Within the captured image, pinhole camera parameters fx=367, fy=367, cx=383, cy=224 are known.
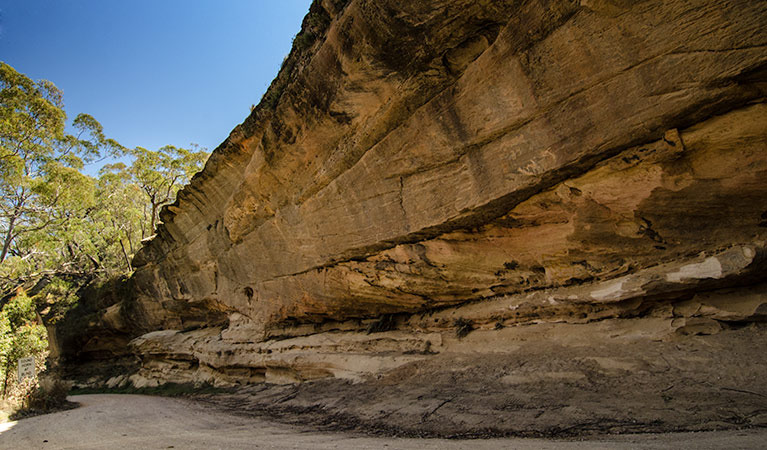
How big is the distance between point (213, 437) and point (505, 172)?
638 centimetres

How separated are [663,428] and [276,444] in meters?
4.77

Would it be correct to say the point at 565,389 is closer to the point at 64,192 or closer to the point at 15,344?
the point at 15,344

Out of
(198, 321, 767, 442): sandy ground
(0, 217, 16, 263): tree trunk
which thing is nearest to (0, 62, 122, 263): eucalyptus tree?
(0, 217, 16, 263): tree trunk

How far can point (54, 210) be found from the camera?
20797 millimetres

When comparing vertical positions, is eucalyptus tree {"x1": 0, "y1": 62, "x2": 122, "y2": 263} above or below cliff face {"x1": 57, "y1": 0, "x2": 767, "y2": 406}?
above

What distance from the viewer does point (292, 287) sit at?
11.1m

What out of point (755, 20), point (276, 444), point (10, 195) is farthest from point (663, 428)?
point (10, 195)

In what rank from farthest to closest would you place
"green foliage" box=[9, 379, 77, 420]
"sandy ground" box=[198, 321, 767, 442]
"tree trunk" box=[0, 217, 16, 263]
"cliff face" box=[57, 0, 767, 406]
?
"tree trunk" box=[0, 217, 16, 263] → "green foliage" box=[9, 379, 77, 420] → "cliff face" box=[57, 0, 767, 406] → "sandy ground" box=[198, 321, 767, 442]

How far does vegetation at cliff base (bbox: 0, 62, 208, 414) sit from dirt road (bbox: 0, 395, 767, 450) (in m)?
6.38

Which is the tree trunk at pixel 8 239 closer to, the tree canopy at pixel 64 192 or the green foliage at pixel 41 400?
the tree canopy at pixel 64 192

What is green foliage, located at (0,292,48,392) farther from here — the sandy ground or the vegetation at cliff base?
the sandy ground

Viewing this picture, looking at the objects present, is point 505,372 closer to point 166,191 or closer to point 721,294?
point 721,294

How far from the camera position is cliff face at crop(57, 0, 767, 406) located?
181 inches

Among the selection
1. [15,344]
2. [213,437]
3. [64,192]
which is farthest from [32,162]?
[213,437]
